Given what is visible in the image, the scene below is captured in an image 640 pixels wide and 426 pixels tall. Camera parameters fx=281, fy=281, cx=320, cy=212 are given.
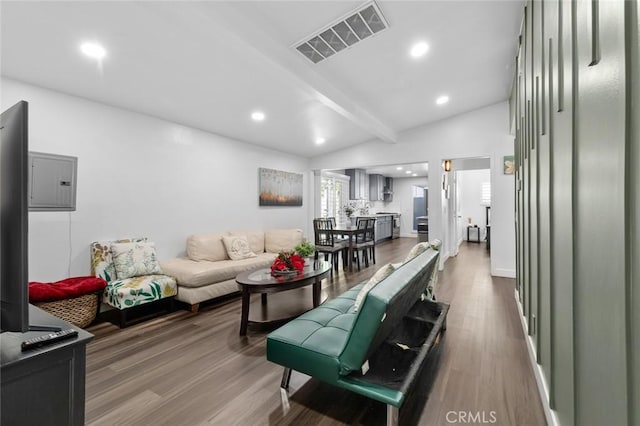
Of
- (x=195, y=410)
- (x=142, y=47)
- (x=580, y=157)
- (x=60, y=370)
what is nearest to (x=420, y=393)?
(x=195, y=410)

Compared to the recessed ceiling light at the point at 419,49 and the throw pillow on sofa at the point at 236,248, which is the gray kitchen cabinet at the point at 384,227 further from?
the recessed ceiling light at the point at 419,49

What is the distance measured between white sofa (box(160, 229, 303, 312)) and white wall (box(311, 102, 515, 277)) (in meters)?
3.09

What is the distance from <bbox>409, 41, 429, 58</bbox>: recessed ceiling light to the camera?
298 cm

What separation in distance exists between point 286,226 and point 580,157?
18.5 feet

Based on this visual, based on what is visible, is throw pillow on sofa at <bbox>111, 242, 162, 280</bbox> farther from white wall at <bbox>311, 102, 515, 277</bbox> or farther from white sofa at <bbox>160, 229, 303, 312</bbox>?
white wall at <bbox>311, 102, 515, 277</bbox>

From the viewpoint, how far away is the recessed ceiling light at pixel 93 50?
7.95 ft

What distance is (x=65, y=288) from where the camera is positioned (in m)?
2.71

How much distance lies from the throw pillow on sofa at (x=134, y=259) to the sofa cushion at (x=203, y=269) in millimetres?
208

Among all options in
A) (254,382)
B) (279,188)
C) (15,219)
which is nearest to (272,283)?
(254,382)

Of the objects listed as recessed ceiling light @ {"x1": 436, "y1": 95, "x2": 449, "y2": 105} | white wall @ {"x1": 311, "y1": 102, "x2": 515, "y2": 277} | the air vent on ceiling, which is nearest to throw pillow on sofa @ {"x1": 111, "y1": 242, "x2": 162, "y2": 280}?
the air vent on ceiling

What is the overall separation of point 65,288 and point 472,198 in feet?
34.6

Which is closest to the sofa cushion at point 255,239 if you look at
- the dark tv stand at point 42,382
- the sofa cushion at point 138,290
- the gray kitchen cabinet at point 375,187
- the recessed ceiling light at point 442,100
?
the sofa cushion at point 138,290

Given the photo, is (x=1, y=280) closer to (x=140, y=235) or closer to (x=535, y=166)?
(x=535, y=166)

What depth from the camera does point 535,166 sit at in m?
1.99
